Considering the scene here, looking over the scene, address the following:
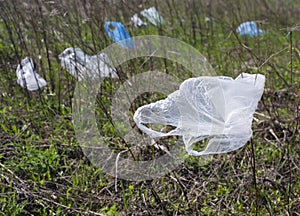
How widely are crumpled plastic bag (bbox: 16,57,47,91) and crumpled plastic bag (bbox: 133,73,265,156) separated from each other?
43.4 inches

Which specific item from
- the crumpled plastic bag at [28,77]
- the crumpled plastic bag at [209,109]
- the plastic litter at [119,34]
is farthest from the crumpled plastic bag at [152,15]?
the crumpled plastic bag at [209,109]

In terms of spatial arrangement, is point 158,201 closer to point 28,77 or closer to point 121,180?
point 121,180

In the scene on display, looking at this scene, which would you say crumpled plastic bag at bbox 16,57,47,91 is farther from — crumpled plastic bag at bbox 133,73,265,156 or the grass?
crumpled plastic bag at bbox 133,73,265,156

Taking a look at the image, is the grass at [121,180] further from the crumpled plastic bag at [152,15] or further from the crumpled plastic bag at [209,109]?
the crumpled plastic bag at [152,15]

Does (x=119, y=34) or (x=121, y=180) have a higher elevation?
(x=119, y=34)

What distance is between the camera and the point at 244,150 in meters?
1.85

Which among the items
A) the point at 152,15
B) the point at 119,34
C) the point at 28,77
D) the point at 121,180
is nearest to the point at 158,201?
the point at 121,180

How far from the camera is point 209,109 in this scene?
1342 mm

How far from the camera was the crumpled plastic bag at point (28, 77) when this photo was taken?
2.27m

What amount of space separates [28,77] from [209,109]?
1.37 meters

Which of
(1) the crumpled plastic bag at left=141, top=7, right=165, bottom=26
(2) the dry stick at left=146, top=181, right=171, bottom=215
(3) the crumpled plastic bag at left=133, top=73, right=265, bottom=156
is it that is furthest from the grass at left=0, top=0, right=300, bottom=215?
(1) the crumpled plastic bag at left=141, top=7, right=165, bottom=26

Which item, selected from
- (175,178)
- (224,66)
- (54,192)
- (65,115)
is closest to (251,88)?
(175,178)

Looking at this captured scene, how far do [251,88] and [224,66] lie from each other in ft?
5.42

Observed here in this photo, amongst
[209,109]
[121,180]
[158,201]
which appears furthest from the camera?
[121,180]
